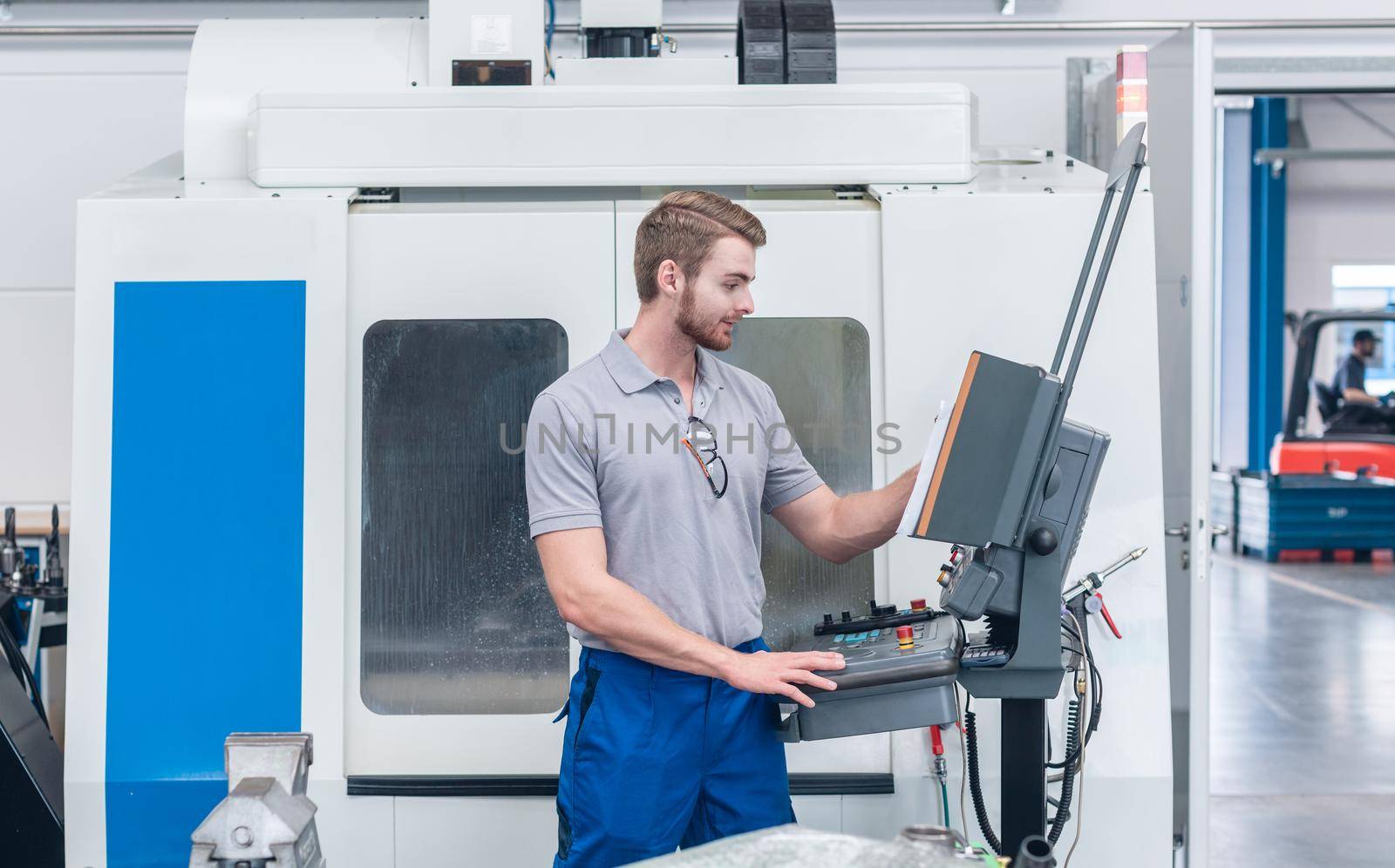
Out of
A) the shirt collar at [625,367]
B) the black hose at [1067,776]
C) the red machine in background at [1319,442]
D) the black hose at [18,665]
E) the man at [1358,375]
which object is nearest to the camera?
the shirt collar at [625,367]

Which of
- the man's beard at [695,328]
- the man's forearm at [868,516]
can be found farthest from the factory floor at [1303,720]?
the man's beard at [695,328]

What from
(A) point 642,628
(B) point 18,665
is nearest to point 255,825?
(A) point 642,628

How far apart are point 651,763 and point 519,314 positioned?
0.87 m

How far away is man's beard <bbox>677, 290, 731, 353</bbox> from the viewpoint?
1739 millimetres

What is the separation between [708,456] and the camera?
1774 millimetres

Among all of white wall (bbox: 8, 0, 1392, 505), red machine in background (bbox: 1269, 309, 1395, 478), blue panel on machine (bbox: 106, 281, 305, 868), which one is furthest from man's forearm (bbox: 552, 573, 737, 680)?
red machine in background (bbox: 1269, 309, 1395, 478)

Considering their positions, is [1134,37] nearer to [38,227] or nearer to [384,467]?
[384,467]

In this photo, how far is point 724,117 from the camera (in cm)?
213

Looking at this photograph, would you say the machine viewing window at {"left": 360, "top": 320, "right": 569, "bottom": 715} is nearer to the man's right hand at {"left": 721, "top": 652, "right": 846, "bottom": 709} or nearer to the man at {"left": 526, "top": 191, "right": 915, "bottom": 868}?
the man at {"left": 526, "top": 191, "right": 915, "bottom": 868}

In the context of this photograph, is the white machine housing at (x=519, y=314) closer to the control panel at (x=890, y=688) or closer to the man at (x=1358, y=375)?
the control panel at (x=890, y=688)

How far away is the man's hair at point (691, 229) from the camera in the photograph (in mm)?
1726

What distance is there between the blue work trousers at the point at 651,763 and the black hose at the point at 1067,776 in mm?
540

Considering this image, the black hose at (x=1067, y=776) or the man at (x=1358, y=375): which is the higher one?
the man at (x=1358, y=375)

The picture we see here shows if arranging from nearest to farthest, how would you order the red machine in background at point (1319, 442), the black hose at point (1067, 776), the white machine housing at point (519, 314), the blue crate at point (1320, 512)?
the black hose at point (1067, 776), the white machine housing at point (519, 314), the blue crate at point (1320, 512), the red machine in background at point (1319, 442)
